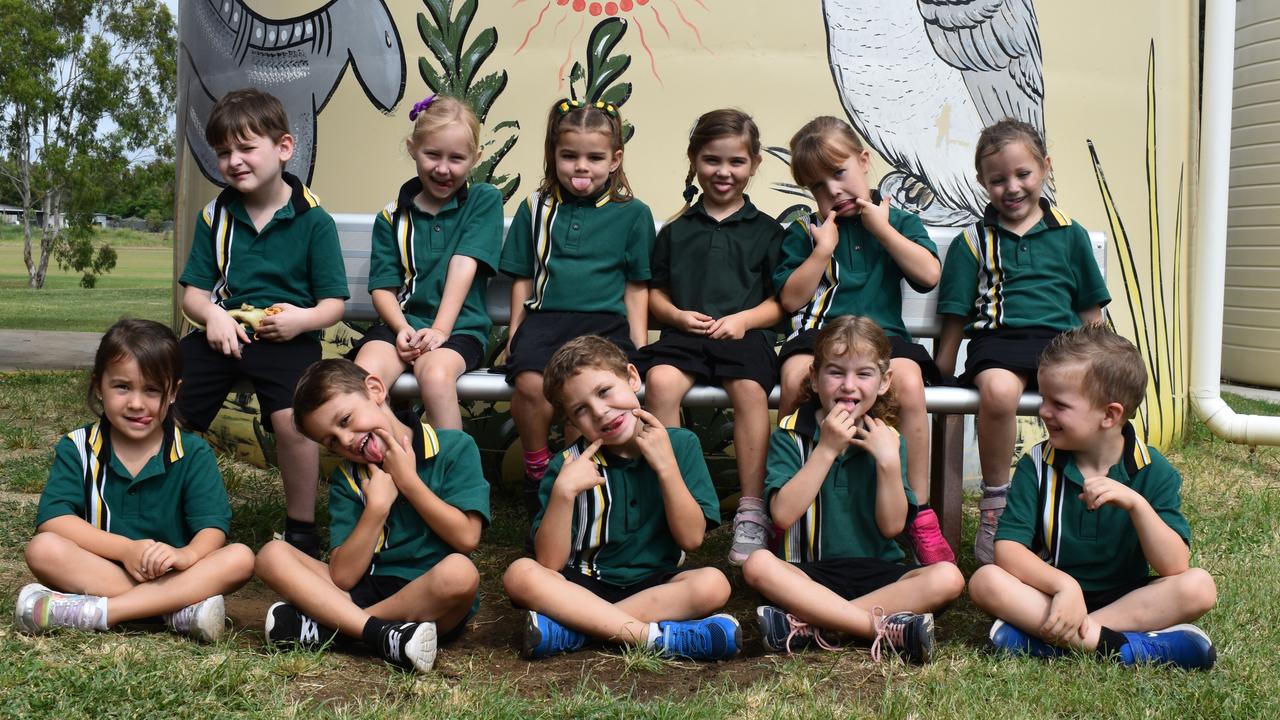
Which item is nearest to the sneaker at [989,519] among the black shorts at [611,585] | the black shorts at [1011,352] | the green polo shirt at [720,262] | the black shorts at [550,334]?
the black shorts at [1011,352]

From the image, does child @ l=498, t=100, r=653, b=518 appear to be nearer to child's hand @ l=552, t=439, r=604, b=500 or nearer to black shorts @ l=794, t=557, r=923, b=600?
child's hand @ l=552, t=439, r=604, b=500

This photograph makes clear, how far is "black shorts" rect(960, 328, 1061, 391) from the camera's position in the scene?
A: 3.78 meters

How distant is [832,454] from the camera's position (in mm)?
3232

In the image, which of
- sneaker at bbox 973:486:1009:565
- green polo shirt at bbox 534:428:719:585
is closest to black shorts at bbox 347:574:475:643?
green polo shirt at bbox 534:428:719:585

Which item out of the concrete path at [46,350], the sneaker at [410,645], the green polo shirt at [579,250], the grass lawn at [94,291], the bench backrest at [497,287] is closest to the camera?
the sneaker at [410,645]

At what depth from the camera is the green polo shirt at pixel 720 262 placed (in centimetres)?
399

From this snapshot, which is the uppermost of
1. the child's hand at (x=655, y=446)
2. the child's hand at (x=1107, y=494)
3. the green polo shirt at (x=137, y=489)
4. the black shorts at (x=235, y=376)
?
the black shorts at (x=235, y=376)

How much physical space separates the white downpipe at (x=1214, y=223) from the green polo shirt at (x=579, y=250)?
3609 mm

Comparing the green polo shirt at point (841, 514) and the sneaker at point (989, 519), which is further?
the sneaker at point (989, 519)

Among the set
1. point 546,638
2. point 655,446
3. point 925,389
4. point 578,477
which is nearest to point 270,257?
point 578,477

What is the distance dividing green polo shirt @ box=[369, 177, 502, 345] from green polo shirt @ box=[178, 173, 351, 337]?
0.57ft

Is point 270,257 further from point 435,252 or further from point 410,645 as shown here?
point 410,645

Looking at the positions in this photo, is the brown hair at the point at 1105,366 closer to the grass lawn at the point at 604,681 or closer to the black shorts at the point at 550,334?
the grass lawn at the point at 604,681

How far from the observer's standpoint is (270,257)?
3.94 meters
